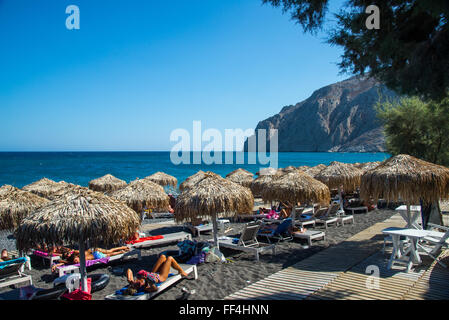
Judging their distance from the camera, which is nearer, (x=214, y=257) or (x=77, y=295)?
(x=77, y=295)

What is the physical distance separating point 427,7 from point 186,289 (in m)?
5.47

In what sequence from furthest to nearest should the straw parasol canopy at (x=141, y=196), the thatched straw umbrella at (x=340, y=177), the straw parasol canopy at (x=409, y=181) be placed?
the thatched straw umbrella at (x=340, y=177)
the straw parasol canopy at (x=141, y=196)
the straw parasol canopy at (x=409, y=181)

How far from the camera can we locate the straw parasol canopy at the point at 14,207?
24.0 feet

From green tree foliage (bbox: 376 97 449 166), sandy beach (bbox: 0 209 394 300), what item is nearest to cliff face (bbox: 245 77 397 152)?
green tree foliage (bbox: 376 97 449 166)

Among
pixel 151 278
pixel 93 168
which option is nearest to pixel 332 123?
pixel 93 168

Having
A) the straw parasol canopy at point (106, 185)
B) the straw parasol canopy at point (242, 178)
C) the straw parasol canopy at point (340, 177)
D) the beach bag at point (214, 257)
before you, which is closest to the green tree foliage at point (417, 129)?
the straw parasol canopy at point (340, 177)

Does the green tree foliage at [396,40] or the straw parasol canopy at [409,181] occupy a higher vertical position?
the green tree foliage at [396,40]

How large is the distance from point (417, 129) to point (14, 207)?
15.4 meters

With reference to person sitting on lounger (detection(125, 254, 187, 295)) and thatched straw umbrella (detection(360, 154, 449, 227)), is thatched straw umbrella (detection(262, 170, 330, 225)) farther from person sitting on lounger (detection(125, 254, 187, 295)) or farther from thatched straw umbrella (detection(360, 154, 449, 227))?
person sitting on lounger (detection(125, 254, 187, 295))

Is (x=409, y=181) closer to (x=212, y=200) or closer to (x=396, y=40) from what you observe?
(x=396, y=40)

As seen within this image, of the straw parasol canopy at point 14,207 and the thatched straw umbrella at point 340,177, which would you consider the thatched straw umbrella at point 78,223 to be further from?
the thatched straw umbrella at point 340,177

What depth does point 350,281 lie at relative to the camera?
523 cm
